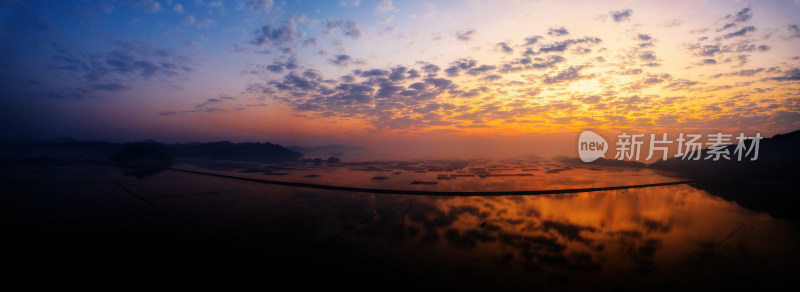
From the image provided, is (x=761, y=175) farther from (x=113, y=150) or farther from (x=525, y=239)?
(x=113, y=150)

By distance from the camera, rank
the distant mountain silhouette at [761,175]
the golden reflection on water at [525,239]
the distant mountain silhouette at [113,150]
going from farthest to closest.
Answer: the distant mountain silhouette at [113,150], the distant mountain silhouette at [761,175], the golden reflection on water at [525,239]

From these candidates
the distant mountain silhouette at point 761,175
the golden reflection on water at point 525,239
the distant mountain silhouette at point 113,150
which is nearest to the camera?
the golden reflection on water at point 525,239

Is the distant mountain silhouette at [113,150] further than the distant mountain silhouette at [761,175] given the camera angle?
Yes

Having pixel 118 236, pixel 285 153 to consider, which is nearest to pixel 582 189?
pixel 118 236

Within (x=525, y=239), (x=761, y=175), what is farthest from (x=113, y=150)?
(x=761, y=175)

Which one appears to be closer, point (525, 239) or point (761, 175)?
point (525, 239)

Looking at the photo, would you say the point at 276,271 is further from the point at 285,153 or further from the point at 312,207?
the point at 285,153

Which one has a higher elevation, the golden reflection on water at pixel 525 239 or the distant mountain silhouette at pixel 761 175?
the distant mountain silhouette at pixel 761 175

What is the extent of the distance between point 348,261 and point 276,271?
2.33 metres

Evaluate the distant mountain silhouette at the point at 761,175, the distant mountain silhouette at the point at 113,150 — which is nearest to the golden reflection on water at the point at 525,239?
the distant mountain silhouette at the point at 761,175

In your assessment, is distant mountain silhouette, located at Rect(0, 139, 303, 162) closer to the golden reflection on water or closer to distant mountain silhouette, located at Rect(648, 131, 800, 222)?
the golden reflection on water

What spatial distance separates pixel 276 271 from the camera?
344 inches

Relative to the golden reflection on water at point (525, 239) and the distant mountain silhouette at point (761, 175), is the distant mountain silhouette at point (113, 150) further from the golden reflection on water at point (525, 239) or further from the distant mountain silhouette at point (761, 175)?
the distant mountain silhouette at point (761, 175)

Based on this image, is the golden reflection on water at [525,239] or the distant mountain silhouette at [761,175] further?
the distant mountain silhouette at [761,175]
